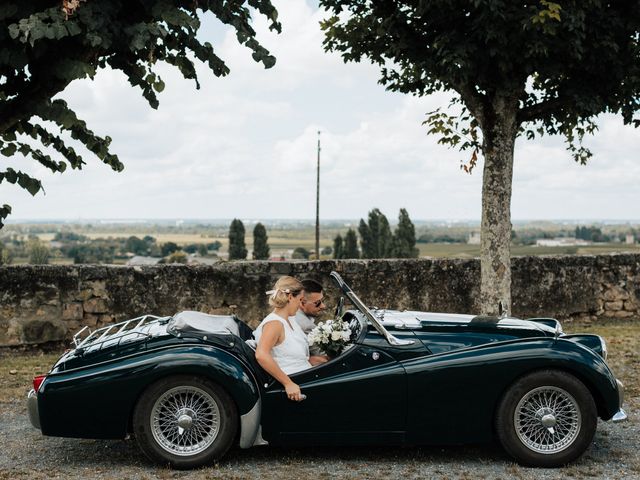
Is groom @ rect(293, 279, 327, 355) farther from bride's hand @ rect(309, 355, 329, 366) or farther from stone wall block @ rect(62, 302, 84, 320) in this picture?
stone wall block @ rect(62, 302, 84, 320)

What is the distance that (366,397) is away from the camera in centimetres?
510

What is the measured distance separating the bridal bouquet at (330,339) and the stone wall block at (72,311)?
6.27 metres

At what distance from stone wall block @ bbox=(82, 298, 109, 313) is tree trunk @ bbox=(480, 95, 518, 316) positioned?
5341mm

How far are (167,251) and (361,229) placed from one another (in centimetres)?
2412

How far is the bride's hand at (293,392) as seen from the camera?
199 inches

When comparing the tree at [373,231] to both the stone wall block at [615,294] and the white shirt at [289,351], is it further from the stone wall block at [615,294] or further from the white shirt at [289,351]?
the white shirt at [289,351]

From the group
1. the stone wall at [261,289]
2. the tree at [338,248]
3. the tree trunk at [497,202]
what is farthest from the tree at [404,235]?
the tree trunk at [497,202]

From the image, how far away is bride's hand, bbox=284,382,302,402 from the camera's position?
16.6 feet

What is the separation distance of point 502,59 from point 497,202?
1.91 meters

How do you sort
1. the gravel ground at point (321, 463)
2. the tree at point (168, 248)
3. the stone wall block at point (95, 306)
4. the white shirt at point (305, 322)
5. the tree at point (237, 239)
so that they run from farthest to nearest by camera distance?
the tree at point (168, 248), the tree at point (237, 239), the stone wall block at point (95, 306), the white shirt at point (305, 322), the gravel ground at point (321, 463)

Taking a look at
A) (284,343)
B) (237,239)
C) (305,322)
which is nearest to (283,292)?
(284,343)

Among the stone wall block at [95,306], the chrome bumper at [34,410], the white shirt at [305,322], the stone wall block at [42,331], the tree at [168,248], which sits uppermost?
the white shirt at [305,322]

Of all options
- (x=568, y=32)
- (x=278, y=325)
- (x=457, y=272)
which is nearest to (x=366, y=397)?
(x=278, y=325)

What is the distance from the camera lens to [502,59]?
8523 millimetres
